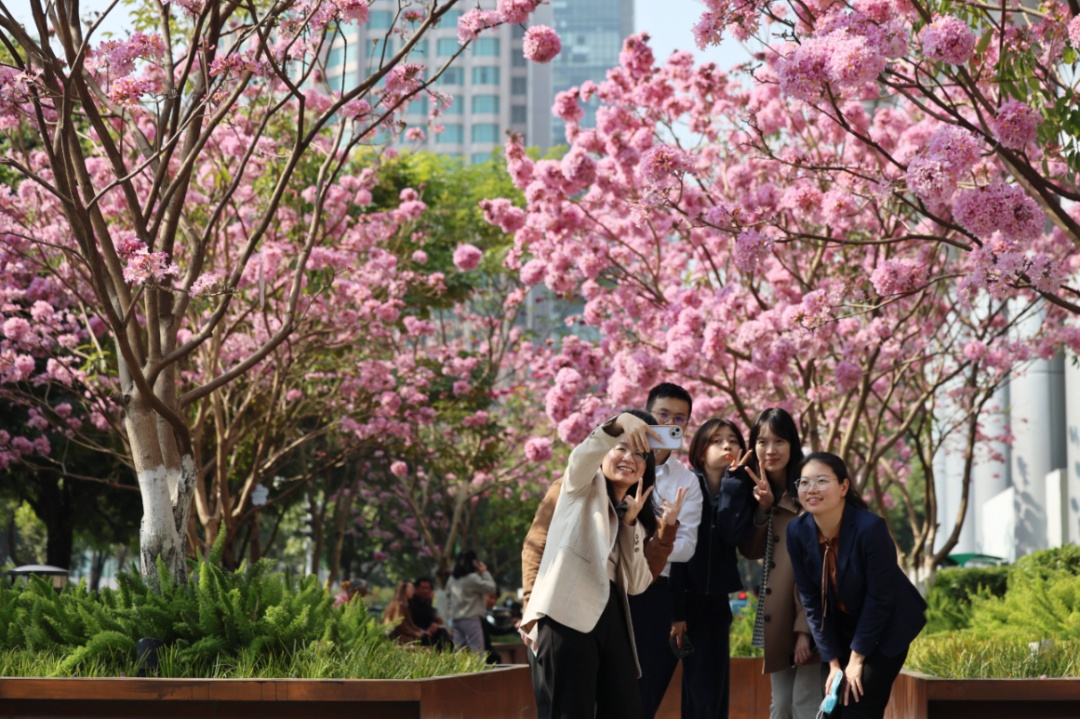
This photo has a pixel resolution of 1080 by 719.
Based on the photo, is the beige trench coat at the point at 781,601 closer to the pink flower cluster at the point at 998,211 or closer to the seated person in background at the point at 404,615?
the pink flower cluster at the point at 998,211

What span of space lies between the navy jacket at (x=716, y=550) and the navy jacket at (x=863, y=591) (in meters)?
0.79

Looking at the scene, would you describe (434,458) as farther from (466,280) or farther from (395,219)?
(395,219)

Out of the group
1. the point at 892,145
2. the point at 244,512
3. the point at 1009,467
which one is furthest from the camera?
the point at 1009,467

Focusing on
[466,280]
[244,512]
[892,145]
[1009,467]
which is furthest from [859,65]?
[1009,467]

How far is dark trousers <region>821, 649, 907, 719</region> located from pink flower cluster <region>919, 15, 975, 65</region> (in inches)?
124

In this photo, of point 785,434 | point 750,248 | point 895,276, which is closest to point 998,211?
point 785,434

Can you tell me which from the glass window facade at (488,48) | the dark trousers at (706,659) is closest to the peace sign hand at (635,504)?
the dark trousers at (706,659)

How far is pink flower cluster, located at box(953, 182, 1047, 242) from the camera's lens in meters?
7.40

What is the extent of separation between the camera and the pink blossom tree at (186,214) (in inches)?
325

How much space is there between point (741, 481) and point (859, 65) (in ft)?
7.30

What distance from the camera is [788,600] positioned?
6430 mm

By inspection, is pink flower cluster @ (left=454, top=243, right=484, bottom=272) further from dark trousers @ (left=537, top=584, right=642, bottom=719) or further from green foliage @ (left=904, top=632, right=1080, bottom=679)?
dark trousers @ (left=537, top=584, right=642, bottom=719)

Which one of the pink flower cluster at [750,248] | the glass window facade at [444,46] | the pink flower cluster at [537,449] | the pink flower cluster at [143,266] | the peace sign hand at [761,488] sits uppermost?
the glass window facade at [444,46]

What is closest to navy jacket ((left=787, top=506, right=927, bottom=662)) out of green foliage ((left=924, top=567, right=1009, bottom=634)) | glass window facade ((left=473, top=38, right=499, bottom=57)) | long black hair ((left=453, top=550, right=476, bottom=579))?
green foliage ((left=924, top=567, right=1009, bottom=634))
